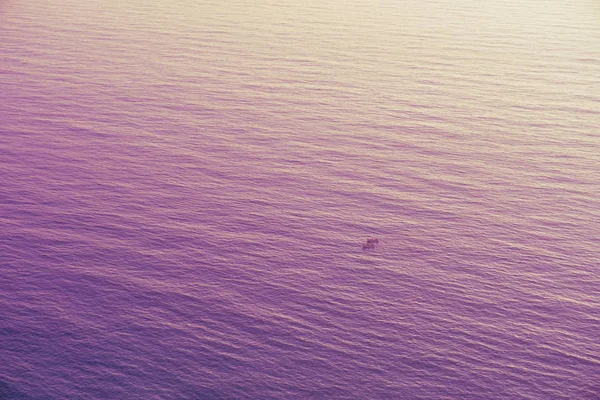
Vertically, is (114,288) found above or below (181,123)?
below

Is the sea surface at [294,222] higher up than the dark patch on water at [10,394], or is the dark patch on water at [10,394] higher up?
the sea surface at [294,222]

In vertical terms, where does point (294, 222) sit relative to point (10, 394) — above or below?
above

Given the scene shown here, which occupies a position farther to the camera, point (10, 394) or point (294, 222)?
point (294, 222)

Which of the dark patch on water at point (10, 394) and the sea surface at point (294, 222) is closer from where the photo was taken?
the dark patch on water at point (10, 394)

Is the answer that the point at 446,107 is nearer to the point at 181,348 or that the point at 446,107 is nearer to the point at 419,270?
the point at 419,270

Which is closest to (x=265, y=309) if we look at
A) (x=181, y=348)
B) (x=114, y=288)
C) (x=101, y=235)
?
(x=181, y=348)

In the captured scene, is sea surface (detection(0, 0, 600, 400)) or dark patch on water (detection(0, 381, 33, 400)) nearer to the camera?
dark patch on water (detection(0, 381, 33, 400))

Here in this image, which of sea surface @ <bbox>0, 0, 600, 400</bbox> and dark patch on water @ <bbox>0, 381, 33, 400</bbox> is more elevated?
sea surface @ <bbox>0, 0, 600, 400</bbox>

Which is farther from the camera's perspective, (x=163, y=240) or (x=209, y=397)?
(x=163, y=240)
